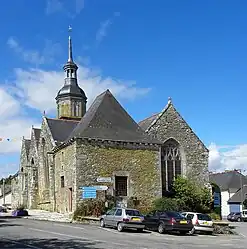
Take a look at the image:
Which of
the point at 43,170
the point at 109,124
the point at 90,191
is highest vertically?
the point at 109,124

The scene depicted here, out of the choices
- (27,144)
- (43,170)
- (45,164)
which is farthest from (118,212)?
(27,144)

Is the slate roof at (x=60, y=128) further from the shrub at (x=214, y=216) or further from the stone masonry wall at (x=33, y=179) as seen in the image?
the shrub at (x=214, y=216)

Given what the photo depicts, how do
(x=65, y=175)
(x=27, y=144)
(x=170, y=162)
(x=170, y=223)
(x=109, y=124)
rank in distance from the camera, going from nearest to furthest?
1. (x=170, y=223)
2. (x=109, y=124)
3. (x=65, y=175)
4. (x=170, y=162)
5. (x=27, y=144)

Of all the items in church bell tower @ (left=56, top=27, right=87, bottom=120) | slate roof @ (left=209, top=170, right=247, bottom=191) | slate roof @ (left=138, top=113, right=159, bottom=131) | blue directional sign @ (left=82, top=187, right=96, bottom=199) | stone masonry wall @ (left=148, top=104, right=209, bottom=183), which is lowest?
blue directional sign @ (left=82, top=187, right=96, bottom=199)

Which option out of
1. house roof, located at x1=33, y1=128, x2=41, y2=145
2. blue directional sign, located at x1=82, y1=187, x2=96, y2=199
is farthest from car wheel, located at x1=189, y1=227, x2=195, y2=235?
house roof, located at x1=33, y1=128, x2=41, y2=145

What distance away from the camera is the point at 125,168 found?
33.4 metres

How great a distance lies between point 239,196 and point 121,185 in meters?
35.5

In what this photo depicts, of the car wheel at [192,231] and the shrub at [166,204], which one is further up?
the shrub at [166,204]

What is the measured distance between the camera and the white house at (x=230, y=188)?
2523 inches

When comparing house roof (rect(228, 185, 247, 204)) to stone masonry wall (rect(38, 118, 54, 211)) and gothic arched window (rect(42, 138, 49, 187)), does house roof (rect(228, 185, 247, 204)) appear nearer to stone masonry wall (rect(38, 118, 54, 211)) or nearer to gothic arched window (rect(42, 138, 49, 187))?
stone masonry wall (rect(38, 118, 54, 211))

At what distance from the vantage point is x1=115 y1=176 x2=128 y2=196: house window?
3294 centimetres

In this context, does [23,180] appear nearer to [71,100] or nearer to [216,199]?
[71,100]

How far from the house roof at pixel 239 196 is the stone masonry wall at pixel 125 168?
3214 centimetres

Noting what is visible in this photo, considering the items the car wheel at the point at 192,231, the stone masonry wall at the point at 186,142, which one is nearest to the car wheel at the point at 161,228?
the car wheel at the point at 192,231
